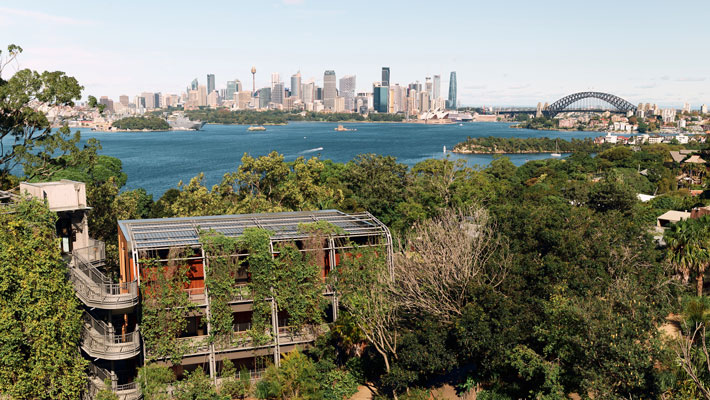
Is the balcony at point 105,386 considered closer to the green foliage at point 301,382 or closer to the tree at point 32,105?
the green foliage at point 301,382

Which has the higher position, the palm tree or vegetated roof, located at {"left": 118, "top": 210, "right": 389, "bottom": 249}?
vegetated roof, located at {"left": 118, "top": 210, "right": 389, "bottom": 249}

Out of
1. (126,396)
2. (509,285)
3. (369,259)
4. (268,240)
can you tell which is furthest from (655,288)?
(126,396)

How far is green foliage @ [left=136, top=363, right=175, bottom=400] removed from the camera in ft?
60.8

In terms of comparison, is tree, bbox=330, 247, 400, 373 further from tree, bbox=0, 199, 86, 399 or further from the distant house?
the distant house

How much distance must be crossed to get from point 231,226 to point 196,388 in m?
6.81

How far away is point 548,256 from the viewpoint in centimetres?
2127

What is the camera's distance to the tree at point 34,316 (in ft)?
57.4

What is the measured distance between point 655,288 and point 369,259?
11414 mm

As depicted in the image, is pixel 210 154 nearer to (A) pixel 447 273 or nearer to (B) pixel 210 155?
(B) pixel 210 155

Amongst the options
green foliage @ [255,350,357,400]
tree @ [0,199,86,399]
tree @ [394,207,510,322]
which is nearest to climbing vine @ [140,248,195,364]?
tree @ [0,199,86,399]

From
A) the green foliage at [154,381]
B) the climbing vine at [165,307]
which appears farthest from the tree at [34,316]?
the climbing vine at [165,307]

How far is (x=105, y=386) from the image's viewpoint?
761 inches

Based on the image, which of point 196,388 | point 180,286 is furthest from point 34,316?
point 196,388

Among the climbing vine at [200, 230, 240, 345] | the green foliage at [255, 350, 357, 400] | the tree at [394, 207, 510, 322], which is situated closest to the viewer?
the green foliage at [255, 350, 357, 400]
